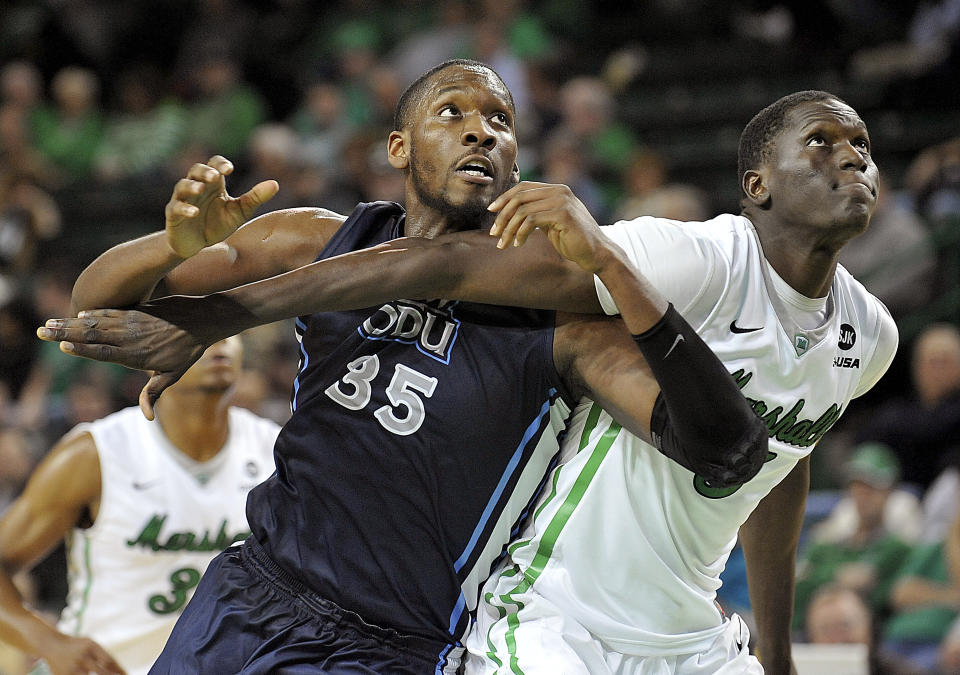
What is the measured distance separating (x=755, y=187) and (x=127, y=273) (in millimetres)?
1491

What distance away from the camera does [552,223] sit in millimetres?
2426

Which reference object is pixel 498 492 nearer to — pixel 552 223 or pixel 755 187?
pixel 552 223

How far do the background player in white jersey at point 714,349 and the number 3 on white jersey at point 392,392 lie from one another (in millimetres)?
226

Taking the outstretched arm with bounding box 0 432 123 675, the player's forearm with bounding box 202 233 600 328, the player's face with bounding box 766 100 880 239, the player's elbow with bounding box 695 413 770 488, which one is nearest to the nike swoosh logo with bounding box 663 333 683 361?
the player's elbow with bounding box 695 413 770 488

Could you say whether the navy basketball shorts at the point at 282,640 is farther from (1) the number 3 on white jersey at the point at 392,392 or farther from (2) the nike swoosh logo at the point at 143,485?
(2) the nike swoosh logo at the point at 143,485

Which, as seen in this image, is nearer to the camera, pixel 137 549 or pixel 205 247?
pixel 205 247

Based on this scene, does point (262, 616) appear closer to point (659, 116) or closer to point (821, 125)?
point (821, 125)

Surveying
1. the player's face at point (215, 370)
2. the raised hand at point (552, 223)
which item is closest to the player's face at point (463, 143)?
the raised hand at point (552, 223)

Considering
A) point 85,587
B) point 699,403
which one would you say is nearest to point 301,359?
point 699,403

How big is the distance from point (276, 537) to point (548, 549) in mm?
657

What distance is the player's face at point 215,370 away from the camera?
13.8 feet

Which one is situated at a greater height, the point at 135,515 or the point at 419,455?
the point at 419,455

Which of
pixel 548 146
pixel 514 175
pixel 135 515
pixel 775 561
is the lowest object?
pixel 135 515

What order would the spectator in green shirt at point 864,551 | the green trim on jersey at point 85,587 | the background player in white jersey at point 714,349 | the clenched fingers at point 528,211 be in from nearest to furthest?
the clenched fingers at point 528,211 < the background player in white jersey at point 714,349 < the green trim on jersey at point 85,587 < the spectator in green shirt at point 864,551
